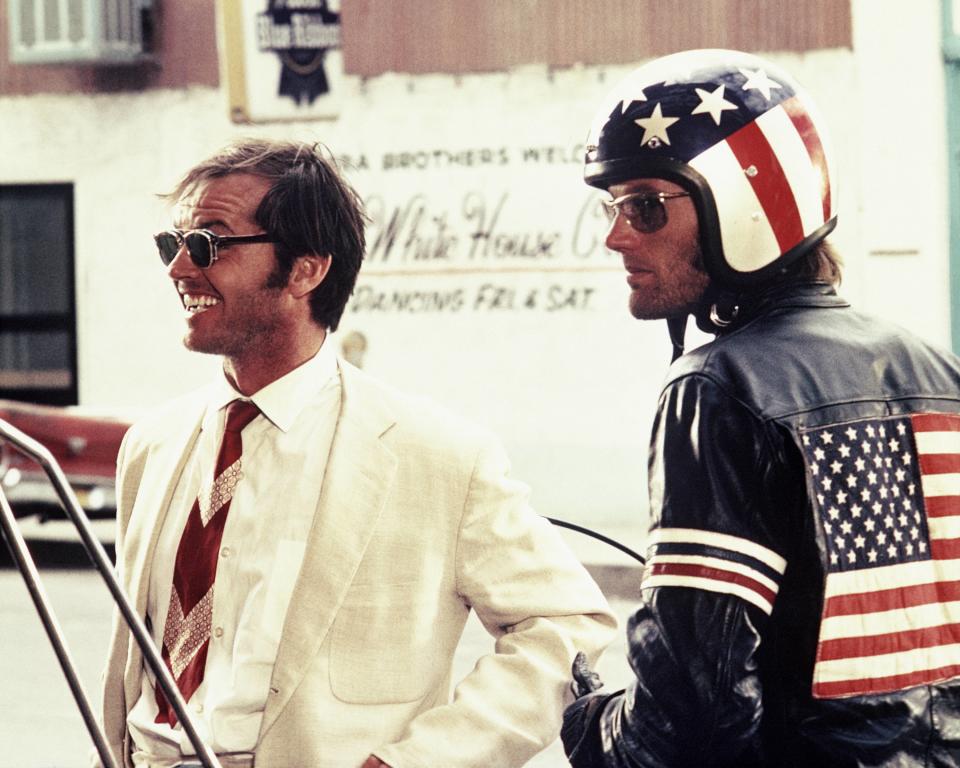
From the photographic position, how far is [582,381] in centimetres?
1436

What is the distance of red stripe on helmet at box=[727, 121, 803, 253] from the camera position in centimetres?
252

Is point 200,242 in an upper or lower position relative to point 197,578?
upper

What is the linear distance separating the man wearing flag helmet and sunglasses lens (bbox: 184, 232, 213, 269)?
3.25ft

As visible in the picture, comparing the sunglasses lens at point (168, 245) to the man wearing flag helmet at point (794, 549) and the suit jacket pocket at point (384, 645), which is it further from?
the man wearing flag helmet at point (794, 549)

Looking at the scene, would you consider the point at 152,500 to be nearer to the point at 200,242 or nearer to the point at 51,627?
the point at 200,242

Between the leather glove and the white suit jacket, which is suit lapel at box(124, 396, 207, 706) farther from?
the leather glove

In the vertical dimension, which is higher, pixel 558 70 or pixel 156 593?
pixel 558 70

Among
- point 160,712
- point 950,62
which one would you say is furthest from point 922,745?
point 950,62

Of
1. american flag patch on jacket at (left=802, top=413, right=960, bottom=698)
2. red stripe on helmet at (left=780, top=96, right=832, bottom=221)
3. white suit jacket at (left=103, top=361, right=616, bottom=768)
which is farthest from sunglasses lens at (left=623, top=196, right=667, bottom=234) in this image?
white suit jacket at (left=103, top=361, right=616, bottom=768)

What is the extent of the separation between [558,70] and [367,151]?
5.72 ft

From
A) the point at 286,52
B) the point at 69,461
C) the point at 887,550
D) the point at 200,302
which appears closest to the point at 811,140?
the point at 887,550

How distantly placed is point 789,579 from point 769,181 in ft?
1.94

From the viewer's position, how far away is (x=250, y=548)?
9.53 feet

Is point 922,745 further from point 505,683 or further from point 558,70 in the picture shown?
point 558,70
